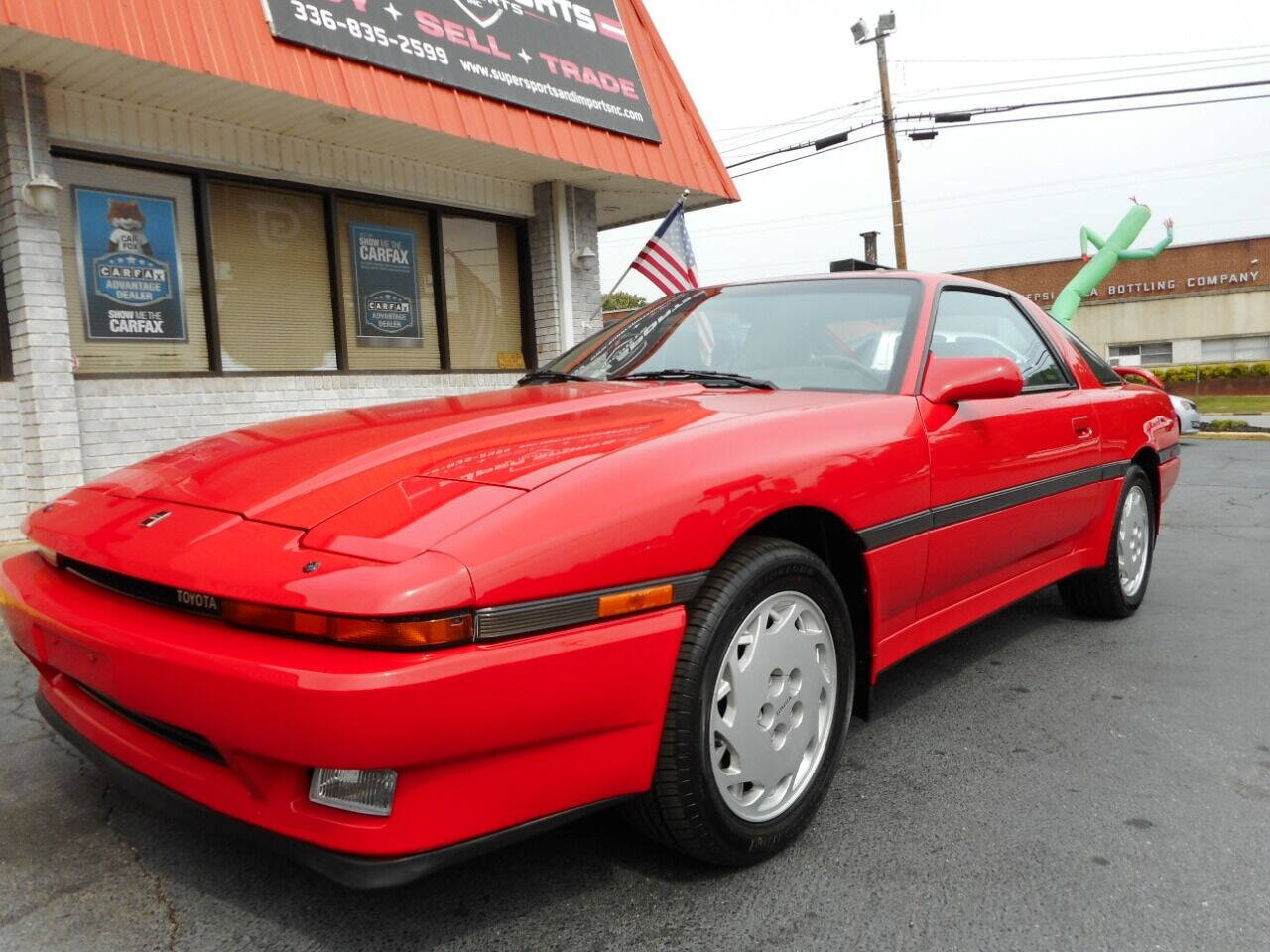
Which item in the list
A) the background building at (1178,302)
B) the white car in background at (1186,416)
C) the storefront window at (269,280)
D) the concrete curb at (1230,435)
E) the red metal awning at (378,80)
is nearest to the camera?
the red metal awning at (378,80)

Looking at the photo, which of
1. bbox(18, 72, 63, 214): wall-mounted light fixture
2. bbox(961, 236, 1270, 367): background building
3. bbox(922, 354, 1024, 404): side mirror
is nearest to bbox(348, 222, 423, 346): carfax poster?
bbox(18, 72, 63, 214): wall-mounted light fixture

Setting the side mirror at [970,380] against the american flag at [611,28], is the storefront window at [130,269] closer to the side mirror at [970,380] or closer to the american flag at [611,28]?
the american flag at [611,28]

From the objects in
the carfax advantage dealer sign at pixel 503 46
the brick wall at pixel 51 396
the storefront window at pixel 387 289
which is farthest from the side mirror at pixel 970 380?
the storefront window at pixel 387 289

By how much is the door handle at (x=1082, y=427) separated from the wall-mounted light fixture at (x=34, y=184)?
5.95 m

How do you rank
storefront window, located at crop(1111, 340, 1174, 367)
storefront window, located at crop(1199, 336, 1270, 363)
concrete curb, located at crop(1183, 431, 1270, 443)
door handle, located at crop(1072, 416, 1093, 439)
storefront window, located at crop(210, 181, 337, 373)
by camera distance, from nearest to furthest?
door handle, located at crop(1072, 416, 1093, 439)
storefront window, located at crop(210, 181, 337, 373)
concrete curb, located at crop(1183, 431, 1270, 443)
storefront window, located at crop(1199, 336, 1270, 363)
storefront window, located at crop(1111, 340, 1174, 367)

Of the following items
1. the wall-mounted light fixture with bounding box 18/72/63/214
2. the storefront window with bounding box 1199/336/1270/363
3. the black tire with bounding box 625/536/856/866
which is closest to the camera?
the black tire with bounding box 625/536/856/866

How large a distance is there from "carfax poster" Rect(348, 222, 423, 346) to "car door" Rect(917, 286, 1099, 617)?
19.9 ft

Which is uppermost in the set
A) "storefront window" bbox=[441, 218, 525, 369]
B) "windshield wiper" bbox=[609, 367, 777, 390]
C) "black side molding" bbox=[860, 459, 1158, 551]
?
"storefront window" bbox=[441, 218, 525, 369]

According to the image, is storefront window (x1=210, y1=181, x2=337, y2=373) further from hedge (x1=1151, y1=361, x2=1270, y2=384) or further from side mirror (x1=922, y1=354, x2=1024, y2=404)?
hedge (x1=1151, y1=361, x2=1270, y2=384)

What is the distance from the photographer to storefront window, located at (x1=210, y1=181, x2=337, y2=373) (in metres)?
7.34

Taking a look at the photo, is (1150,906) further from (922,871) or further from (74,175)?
(74,175)

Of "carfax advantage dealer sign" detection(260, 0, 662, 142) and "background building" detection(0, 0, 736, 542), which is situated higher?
"carfax advantage dealer sign" detection(260, 0, 662, 142)

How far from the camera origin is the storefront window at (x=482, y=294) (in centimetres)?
912

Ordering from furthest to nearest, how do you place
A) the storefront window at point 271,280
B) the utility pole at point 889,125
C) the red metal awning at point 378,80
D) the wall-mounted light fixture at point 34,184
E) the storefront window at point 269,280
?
the utility pole at point 889,125 < the storefront window at point 271,280 < the storefront window at point 269,280 < the wall-mounted light fixture at point 34,184 < the red metal awning at point 378,80
